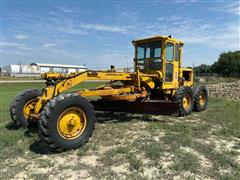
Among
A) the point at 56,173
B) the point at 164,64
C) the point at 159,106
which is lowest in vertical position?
the point at 56,173

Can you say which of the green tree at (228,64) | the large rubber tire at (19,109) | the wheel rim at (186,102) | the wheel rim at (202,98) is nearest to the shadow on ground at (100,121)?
the large rubber tire at (19,109)

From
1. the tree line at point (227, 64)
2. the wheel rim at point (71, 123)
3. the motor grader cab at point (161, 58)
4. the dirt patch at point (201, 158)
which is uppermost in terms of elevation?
the tree line at point (227, 64)

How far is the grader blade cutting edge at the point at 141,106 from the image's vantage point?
9.01m

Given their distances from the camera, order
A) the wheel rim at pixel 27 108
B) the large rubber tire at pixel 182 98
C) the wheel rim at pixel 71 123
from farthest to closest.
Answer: the large rubber tire at pixel 182 98 → the wheel rim at pixel 27 108 → the wheel rim at pixel 71 123

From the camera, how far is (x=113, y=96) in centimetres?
855

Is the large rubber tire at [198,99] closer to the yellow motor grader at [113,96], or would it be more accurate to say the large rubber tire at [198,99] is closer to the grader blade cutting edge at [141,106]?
the yellow motor grader at [113,96]

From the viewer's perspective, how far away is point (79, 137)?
20.9 ft

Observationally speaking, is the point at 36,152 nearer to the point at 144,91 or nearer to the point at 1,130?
the point at 1,130

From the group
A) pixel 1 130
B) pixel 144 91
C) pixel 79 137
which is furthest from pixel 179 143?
pixel 1 130

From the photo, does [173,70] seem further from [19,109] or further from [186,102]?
[19,109]

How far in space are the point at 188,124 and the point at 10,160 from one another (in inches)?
215

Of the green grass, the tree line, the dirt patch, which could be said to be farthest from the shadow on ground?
the tree line

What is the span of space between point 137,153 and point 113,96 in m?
2.87

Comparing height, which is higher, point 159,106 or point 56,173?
point 159,106
